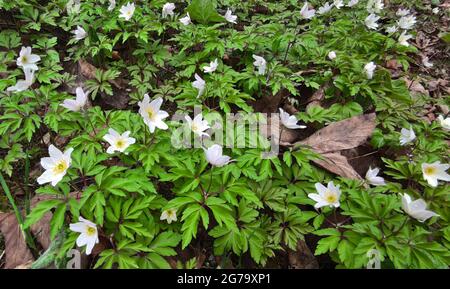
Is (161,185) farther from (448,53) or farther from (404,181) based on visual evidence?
(448,53)

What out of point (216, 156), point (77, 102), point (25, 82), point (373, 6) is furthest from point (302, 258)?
point (373, 6)

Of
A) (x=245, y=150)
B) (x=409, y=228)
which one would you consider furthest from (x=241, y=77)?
(x=409, y=228)

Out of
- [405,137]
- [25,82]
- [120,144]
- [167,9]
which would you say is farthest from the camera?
[167,9]

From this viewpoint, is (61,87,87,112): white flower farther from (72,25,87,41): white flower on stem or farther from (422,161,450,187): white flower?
(422,161,450,187): white flower

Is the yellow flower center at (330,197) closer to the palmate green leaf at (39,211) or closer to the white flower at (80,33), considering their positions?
the palmate green leaf at (39,211)

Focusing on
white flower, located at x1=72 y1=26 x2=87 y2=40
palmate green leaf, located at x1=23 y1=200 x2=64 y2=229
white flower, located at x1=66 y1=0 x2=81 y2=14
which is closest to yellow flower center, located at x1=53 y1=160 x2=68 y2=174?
palmate green leaf, located at x1=23 y1=200 x2=64 y2=229

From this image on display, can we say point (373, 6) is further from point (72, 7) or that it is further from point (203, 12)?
point (72, 7)
